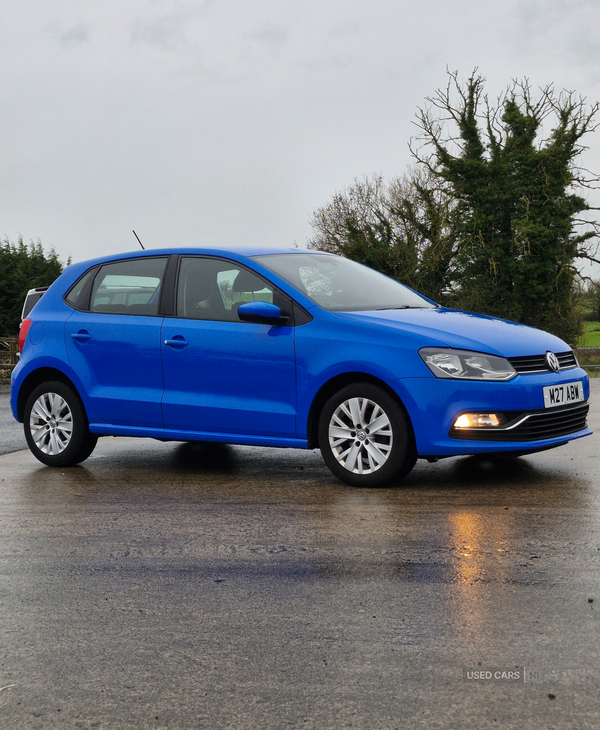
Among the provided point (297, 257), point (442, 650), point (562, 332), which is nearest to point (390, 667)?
point (442, 650)

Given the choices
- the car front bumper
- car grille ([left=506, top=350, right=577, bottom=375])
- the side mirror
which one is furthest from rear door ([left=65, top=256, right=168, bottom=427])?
car grille ([left=506, top=350, right=577, bottom=375])

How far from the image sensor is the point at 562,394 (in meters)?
6.92

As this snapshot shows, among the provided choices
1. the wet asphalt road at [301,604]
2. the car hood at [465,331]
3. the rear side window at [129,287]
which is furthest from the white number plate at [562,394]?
the rear side window at [129,287]

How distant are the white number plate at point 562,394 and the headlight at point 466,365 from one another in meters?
0.35

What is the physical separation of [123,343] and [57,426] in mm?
1094

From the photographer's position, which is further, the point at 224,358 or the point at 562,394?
the point at 224,358

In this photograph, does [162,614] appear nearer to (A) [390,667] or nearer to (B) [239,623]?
(B) [239,623]

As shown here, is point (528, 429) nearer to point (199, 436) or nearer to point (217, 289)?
point (199, 436)

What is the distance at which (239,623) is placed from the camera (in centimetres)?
383

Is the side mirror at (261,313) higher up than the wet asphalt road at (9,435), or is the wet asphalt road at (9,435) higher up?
the side mirror at (261,313)

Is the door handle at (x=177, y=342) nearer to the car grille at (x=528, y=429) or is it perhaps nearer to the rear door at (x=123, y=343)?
the rear door at (x=123, y=343)

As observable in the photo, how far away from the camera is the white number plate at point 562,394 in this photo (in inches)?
265

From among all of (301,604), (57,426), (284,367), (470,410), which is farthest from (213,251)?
(301,604)

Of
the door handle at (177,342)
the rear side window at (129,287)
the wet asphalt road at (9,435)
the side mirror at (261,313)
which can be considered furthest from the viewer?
the wet asphalt road at (9,435)
